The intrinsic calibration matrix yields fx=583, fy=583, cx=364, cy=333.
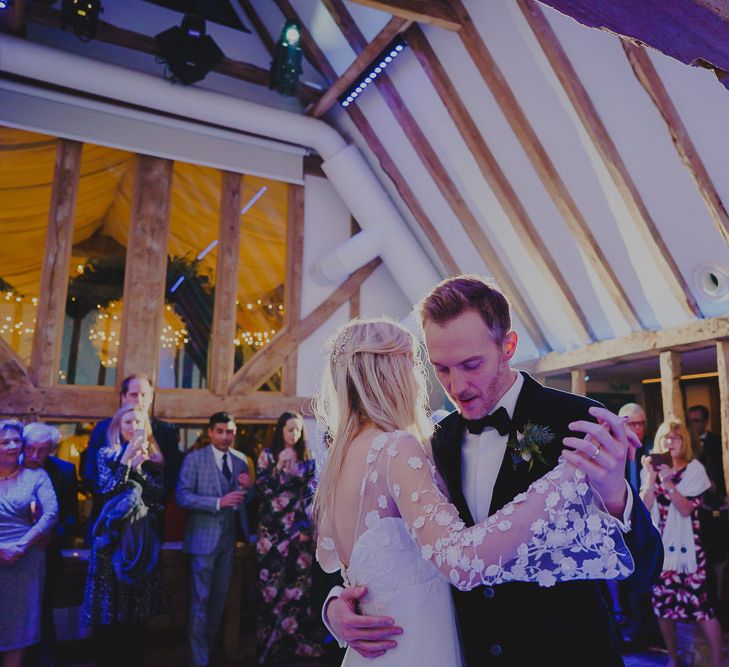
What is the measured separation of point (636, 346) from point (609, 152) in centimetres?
179

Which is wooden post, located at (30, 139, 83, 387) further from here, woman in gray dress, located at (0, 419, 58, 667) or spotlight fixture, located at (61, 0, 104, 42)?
woman in gray dress, located at (0, 419, 58, 667)

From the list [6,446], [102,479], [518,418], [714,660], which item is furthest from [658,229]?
[6,446]

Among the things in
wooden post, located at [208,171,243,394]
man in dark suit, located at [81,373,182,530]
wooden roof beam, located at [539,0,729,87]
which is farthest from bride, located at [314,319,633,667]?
wooden post, located at [208,171,243,394]

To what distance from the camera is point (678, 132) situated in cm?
389

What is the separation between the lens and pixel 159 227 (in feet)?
19.4

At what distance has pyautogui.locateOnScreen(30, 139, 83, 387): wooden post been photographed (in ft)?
17.6

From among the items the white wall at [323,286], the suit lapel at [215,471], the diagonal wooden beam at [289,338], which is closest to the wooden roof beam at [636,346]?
the white wall at [323,286]

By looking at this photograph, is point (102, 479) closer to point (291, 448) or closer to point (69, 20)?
point (291, 448)

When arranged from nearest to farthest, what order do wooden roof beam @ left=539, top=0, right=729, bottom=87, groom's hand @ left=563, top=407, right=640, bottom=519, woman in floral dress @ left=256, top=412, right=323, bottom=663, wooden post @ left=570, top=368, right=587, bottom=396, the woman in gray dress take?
groom's hand @ left=563, top=407, right=640, bottom=519 < wooden roof beam @ left=539, top=0, right=729, bottom=87 < the woman in gray dress < woman in floral dress @ left=256, top=412, right=323, bottom=663 < wooden post @ left=570, top=368, right=587, bottom=396

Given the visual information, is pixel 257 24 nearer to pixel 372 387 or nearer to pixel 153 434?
pixel 153 434

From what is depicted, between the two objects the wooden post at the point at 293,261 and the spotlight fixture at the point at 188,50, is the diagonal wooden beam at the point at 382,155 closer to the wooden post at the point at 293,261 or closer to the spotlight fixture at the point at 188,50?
the wooden post at the point at 293,261

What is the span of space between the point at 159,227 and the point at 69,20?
1.90 meters

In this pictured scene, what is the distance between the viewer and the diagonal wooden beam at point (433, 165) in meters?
5.57

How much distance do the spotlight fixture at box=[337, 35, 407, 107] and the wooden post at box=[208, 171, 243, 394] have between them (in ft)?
4.89
